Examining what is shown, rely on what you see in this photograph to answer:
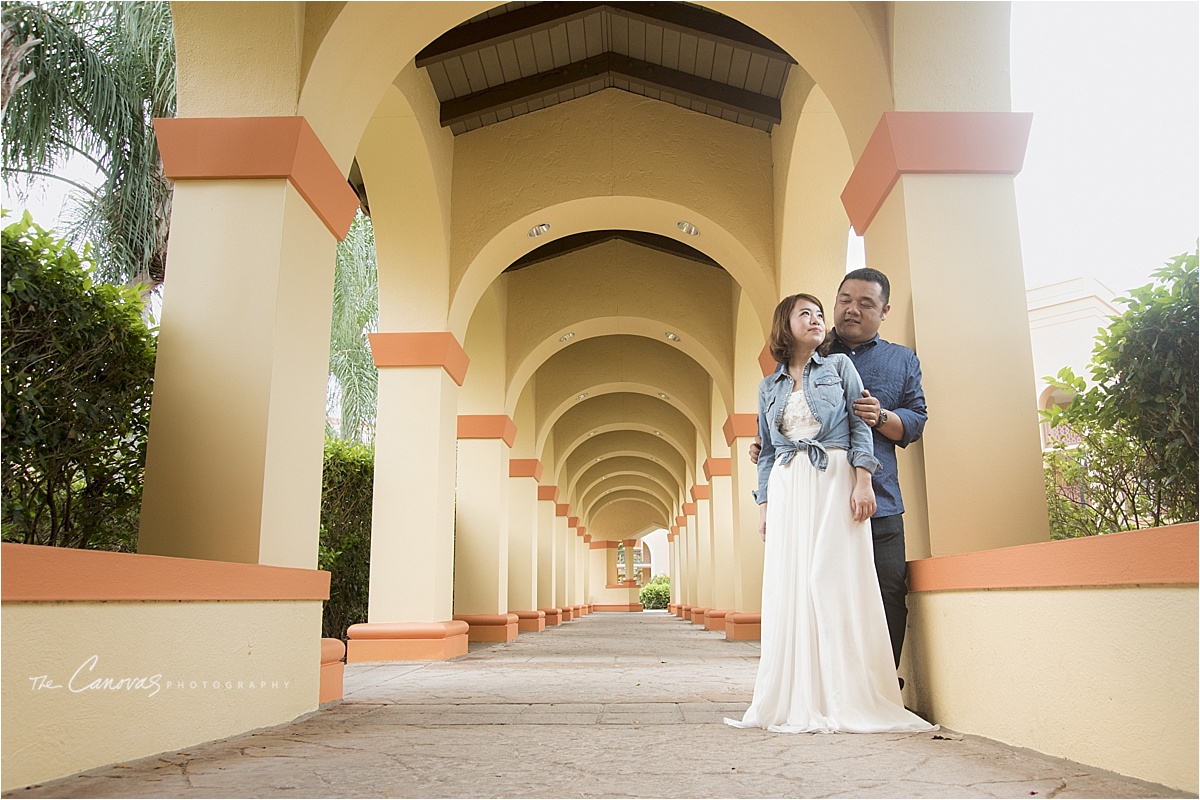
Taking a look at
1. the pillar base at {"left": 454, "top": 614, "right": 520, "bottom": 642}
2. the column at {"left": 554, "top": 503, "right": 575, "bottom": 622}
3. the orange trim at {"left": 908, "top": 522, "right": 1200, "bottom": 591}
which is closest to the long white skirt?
the orange trim at {"left": 908, "top": 522, "right": 1200, "bottom": 591}

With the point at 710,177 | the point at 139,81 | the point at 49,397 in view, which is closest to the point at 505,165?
the point at 710,177

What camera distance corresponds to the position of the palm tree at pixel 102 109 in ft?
31.4

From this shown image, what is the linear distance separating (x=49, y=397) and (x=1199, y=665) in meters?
4.31

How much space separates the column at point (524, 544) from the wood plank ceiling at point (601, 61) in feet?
22.7

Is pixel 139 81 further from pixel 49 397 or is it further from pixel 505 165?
pixel 49 397

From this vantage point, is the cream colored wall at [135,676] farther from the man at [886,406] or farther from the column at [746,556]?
the column at [746,556]

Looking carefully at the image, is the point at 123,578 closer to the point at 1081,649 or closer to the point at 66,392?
the point at 66,392

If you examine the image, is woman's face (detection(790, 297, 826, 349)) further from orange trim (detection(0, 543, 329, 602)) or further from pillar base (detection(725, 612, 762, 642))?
pillar base (detection(725, 612, 762, 642))

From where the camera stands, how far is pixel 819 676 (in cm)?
324

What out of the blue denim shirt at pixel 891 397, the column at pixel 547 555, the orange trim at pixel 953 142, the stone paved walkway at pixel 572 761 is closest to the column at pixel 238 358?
the stone paved walkway at pixel 572 761

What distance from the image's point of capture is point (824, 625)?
126 inches

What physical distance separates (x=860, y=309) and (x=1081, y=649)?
167cm

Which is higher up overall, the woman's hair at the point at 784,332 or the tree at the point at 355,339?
the tree at the point at 355,339

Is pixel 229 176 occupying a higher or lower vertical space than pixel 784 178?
lower
